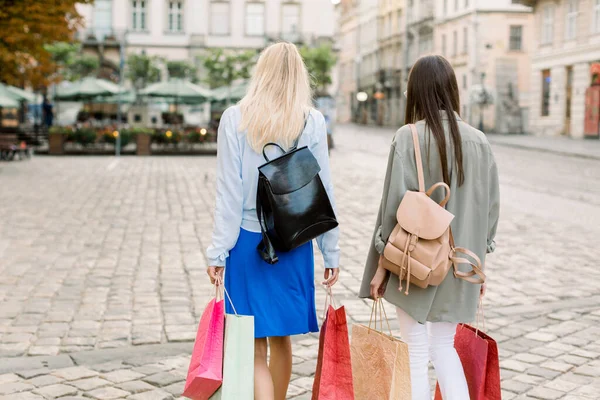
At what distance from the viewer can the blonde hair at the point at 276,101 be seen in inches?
136

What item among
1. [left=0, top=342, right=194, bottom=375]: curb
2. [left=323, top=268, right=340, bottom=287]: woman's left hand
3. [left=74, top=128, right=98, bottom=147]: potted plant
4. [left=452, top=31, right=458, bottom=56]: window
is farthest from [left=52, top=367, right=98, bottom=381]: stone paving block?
[left=452, top=31, right=458, bottom=56]: window

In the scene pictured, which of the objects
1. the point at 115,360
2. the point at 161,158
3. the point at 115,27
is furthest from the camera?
the point at 115,27

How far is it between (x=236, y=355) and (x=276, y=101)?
105 cm

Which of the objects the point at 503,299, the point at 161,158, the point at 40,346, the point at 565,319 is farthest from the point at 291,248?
the point at 161,158

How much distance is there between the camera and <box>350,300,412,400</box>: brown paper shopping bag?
10.8 ft

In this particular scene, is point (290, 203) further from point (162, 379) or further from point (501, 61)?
point (501, 61)

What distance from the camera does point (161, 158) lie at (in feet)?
93.9

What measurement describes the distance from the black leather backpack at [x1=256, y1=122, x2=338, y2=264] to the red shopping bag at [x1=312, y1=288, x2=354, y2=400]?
35 cm

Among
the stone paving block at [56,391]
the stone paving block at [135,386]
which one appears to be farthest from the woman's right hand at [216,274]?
the stone paving block at [56,391]

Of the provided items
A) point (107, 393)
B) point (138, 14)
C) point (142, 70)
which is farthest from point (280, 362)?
point (138, 14)

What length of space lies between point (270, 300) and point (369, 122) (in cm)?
7602

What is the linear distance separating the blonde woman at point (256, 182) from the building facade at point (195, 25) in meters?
55.9

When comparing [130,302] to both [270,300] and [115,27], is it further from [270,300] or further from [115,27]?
[115,27]

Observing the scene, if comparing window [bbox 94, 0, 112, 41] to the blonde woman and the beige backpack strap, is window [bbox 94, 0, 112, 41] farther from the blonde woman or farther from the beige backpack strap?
the beige backpack strap
